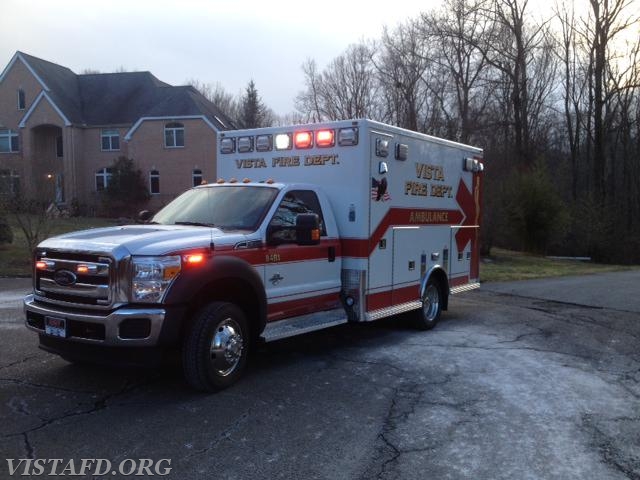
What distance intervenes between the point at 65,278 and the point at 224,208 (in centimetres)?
185

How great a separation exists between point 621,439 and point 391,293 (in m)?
3.61

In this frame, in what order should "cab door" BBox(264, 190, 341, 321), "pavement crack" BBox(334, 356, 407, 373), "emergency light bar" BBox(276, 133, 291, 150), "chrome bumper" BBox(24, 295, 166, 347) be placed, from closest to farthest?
"chrome bumper" BBox(24, 295, 166, 347) < "cab door" BBox(264, 190, 341, 321) < "pavement crack" BBox(334, 356, 407, 373) < "emergency light bar" BBox(276, 133, 291, 150)

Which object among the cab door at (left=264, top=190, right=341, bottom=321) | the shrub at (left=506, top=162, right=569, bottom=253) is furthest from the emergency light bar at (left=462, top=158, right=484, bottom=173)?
the shrub at (left=506, top=162, right=569, bottom=253)

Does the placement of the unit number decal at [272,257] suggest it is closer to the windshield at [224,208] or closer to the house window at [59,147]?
the windshield at [224,208]

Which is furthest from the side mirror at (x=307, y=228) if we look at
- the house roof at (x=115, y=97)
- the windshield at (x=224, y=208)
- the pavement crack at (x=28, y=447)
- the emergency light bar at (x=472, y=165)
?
the house roof at (x=115, y=97)

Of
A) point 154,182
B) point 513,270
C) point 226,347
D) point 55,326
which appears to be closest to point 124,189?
point 154,182

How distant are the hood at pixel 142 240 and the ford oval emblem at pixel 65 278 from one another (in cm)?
21

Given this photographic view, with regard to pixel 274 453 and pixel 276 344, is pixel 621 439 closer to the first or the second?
pixel 274 453

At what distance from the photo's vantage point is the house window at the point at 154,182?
3797cm

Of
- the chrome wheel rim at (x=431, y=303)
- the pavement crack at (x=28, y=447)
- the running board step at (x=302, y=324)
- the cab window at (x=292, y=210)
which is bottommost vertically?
the pavement crack at (x=28, y=447)

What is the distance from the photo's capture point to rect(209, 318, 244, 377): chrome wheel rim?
5.37 m

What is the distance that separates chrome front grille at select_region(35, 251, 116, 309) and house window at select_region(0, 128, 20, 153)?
126ft

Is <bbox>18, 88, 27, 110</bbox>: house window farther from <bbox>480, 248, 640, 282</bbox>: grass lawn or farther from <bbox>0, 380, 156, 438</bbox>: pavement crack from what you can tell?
A: <bbox>0, 380, 156, 438</bbox>: pavement crack

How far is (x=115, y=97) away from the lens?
40.8m
